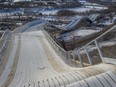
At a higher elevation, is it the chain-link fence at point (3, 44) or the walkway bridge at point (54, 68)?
the walkway bridge at point (54, 68)

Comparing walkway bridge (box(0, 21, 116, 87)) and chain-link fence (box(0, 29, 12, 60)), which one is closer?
walkway bridge (box(0, 21, 116, 87))

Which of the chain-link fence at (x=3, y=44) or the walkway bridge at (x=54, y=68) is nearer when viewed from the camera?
the walkway bridge at (x=54, y=68)

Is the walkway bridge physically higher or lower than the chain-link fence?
higher

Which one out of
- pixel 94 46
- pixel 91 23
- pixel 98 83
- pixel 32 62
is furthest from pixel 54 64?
pixel 91 23

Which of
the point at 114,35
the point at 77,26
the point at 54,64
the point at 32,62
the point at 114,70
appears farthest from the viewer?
the point at 77,26

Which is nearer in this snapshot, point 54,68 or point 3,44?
point 54,68

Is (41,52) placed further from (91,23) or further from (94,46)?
(91,23)

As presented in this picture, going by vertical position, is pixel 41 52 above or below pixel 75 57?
below

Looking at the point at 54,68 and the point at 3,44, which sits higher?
the point at 54,68
